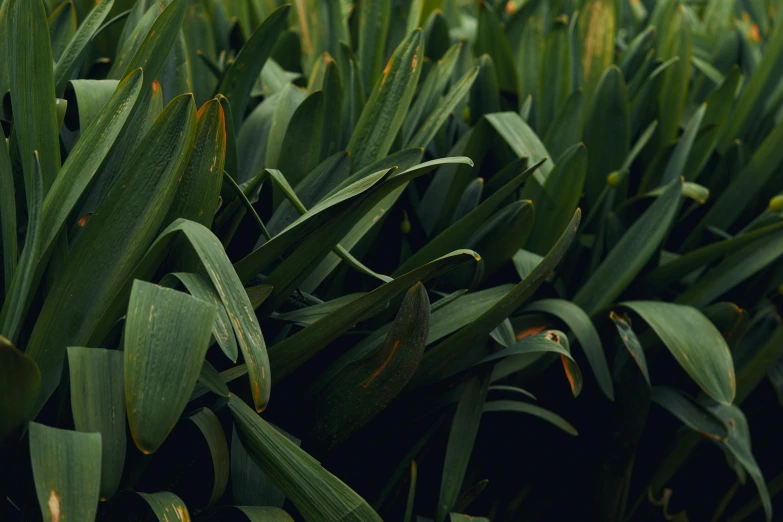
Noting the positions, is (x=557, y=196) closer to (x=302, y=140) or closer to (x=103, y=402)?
(x=302, y=140)

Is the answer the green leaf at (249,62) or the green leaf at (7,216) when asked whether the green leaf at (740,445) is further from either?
the green leaf at (7,216)

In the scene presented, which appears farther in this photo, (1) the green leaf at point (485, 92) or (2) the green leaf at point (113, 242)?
(1) the green leaf at point (485, 92)

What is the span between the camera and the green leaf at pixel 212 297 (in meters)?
0.85

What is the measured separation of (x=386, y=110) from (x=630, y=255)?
Result: 0.44 m

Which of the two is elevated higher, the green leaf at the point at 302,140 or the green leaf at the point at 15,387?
the green leaf at the point at 302,140

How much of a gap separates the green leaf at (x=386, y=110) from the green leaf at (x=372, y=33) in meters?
0.32

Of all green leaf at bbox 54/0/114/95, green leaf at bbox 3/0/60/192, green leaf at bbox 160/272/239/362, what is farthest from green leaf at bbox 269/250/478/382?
green leaf at bbox 54/0/114/95

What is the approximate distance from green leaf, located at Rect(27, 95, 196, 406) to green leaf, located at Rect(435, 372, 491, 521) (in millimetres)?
461

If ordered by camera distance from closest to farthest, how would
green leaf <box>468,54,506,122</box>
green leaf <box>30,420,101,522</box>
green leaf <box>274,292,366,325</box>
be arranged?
green leaf <box>30,420,101,522</box> < green leaf <box>274,292,366,325</box> < green leaf <box>468,54,506,122</box>

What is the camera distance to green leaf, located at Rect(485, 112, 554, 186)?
136 cm

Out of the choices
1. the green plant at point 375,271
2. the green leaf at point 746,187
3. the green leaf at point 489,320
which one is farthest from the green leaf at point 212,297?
the green leaf at point 746,187

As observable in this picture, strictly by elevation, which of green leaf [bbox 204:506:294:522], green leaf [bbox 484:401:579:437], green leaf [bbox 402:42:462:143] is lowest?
green leaf [bbox 484:401:579:437]

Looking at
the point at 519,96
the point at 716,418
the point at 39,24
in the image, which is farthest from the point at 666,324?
the point at 39,24

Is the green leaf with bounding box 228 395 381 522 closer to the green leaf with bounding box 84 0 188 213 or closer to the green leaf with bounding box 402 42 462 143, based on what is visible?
the green leaf with bounding box 84 0 188 213
